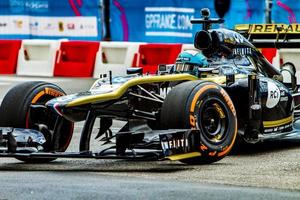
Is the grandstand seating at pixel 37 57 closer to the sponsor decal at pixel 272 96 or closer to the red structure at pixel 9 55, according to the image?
the red structure at pixel 9 55

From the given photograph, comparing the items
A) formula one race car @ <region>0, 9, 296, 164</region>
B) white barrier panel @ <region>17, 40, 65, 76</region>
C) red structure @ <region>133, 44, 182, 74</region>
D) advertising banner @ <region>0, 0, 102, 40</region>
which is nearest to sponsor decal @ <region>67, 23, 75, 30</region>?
advertising banner @ <region>0, 0, 102, 40</region>

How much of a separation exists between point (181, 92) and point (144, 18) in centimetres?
1231

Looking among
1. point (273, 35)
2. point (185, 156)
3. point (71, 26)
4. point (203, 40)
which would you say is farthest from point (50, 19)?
point (185, 156)

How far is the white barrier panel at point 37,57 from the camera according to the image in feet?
70.8

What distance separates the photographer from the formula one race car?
31.5 ft

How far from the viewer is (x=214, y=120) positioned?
10062 mm

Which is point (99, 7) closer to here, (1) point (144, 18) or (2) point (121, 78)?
(1) point (144, 18)

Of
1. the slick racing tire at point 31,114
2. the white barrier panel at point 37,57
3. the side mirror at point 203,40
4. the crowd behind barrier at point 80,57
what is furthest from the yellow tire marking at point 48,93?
the white barrier panel at point 37,57

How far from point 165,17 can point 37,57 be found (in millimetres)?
2916

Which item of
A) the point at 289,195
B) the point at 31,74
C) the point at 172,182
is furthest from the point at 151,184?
the point at 31,74

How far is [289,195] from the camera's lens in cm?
785

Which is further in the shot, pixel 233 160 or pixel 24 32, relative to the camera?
pixel 24 32

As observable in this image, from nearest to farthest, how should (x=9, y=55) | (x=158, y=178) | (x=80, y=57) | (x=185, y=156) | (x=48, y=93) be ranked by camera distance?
(x=158, y=178) < (x=185, y=156) < (x=48, y=93) < (x=80, y=57) < (x=9, y=55)

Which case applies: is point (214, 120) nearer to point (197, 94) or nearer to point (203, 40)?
point (197, 94)
